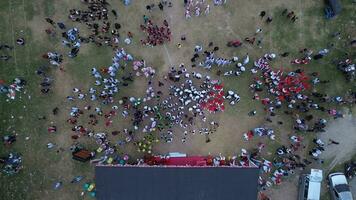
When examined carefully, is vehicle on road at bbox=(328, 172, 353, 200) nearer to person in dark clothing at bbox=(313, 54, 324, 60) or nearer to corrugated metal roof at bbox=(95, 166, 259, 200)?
corrugated metal roof at bbox=(95, 166, 259, 200)

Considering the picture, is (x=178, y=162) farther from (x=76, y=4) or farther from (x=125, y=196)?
(x=76, y=4)

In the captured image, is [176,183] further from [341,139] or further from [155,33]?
[341,139]

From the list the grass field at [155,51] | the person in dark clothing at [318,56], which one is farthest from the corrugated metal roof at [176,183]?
the person in dark clothing at [318,56]

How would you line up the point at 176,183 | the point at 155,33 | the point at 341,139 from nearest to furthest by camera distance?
the point at 176,183
the point at 155,33
the point at 341,139

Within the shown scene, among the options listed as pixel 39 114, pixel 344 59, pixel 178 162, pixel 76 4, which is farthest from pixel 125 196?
pixel 344 59

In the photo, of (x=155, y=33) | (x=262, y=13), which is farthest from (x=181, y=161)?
(x=262, y=13)
